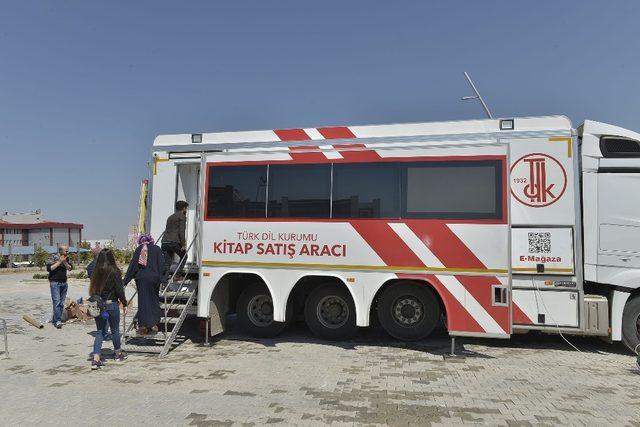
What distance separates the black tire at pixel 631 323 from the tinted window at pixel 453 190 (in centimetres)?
258

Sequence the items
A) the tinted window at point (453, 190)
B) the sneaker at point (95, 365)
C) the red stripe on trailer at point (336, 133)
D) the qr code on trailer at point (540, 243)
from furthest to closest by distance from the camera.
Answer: the red stripe on trailer at point (336, 133) → the qr code on trailer at point (540, 243) → the tinted window at point (453, 190) → the sneaker at point (95, 365)

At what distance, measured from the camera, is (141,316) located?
783 cm

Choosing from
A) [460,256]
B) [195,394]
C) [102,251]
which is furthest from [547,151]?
[102,251]

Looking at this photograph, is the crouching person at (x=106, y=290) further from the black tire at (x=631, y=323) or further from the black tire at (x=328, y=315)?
the black tire at (x=631, y=323)

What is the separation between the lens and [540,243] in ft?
24.8

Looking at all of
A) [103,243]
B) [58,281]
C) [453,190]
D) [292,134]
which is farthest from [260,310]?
[103,243]

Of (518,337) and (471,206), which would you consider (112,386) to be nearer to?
(471,206)

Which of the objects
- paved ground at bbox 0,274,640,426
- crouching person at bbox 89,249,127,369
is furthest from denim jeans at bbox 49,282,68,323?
crouching person at bbox 89,249,127,369

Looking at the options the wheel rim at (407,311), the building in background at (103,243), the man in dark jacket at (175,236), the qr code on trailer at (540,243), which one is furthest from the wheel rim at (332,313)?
the building in background at (103,243)

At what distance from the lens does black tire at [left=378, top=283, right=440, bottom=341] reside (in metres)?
7.86

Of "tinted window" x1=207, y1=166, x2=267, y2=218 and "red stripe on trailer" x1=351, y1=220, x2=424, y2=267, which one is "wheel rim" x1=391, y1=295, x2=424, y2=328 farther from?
"tinted window" x1=207, y1=166, x2=267, y2=218

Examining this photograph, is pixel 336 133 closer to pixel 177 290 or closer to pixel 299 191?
pixel 299 191

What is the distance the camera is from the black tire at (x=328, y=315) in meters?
8.32

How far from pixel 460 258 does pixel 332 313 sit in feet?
8.10
